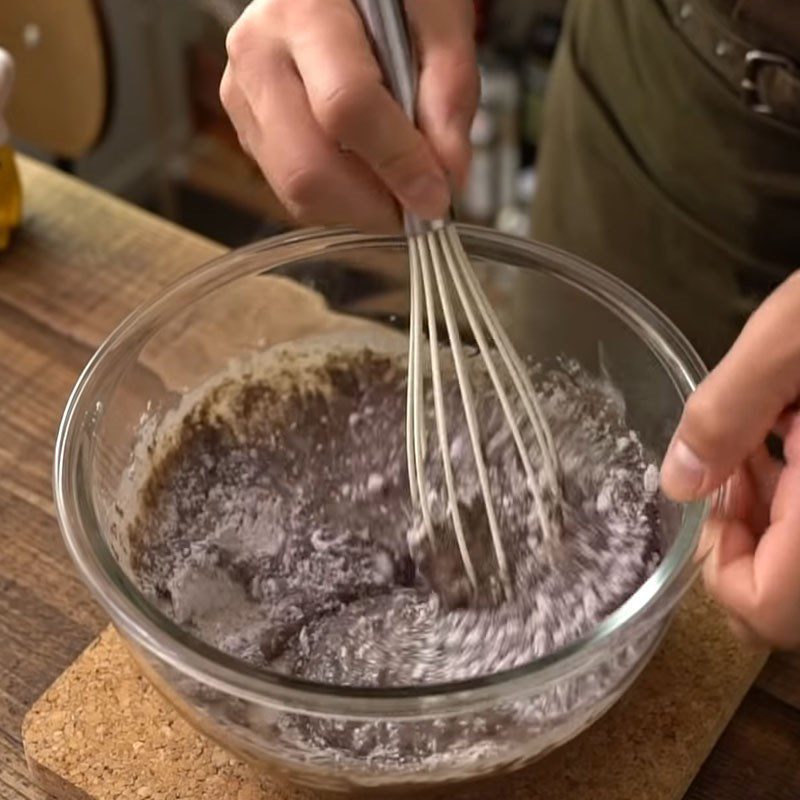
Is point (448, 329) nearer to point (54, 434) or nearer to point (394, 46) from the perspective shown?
point (394, 46)

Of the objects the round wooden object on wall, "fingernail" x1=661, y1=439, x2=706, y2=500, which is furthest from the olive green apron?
the round wooden object on wall

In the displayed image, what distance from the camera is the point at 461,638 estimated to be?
57cm

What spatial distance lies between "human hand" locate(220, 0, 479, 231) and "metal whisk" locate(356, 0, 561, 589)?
12 mm

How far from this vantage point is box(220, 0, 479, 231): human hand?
0.54 m

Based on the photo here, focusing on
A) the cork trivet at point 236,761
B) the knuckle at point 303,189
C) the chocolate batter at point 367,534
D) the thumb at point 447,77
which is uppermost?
the thumb at point 447,77

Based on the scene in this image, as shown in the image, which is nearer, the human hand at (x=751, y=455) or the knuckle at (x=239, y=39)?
the human hand at (x=751, y=455)

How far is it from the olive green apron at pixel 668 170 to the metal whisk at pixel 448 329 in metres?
0.28

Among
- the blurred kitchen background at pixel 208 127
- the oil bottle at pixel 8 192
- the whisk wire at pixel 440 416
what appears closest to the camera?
the whisk wire at pixel 440 416

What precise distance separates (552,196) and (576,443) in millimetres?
370

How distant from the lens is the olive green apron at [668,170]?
2.61ft

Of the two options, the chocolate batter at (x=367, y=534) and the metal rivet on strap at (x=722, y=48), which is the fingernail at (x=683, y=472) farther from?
the metal rivet on strap at (x=722, y=48)

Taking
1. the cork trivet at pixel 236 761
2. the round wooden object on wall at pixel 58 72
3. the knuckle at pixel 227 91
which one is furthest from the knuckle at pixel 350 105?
the round wooden object on wall at pixel 58 72

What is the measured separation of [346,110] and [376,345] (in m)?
0.21

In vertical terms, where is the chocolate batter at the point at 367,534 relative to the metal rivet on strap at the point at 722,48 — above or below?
below
